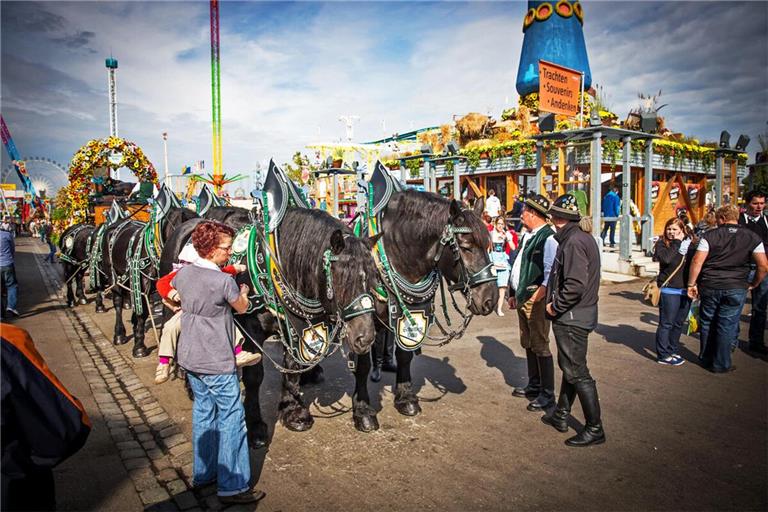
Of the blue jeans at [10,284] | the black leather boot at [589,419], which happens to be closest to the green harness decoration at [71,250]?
the blue jeans at [10,284]

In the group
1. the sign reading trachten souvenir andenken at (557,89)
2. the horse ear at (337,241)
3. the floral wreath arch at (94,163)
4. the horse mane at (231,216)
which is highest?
the sign reading trachten souvenir andenken at (557,89)

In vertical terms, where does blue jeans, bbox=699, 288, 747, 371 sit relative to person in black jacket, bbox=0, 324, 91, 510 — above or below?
below

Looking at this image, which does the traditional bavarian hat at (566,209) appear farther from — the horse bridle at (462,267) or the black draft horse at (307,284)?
the black draft horse at (307,284)

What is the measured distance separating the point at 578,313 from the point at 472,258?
0.97m

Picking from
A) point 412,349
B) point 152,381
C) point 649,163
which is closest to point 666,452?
point 412,349

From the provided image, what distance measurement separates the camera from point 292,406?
13.6ft

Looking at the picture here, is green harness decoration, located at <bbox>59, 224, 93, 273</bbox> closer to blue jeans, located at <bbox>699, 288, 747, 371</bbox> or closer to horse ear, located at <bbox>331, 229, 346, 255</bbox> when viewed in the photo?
horse ear, located at <bbox>331, 229, 346, 255</bbox>

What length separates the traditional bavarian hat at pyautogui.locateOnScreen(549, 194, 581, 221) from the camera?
4008 mm

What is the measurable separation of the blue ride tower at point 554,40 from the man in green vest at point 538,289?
16.6 m

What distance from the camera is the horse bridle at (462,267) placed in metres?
3.94

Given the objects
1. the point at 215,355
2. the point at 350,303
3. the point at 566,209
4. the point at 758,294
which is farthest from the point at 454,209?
the point at 758,294

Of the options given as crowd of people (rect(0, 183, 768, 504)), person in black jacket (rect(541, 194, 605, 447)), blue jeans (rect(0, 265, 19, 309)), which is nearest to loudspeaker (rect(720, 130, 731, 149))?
crowd of people (rect(0, 183, 768, 504))

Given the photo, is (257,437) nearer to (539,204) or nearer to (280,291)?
(280,291)

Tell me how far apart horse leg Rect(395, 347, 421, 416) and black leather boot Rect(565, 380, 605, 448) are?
1.39 m
